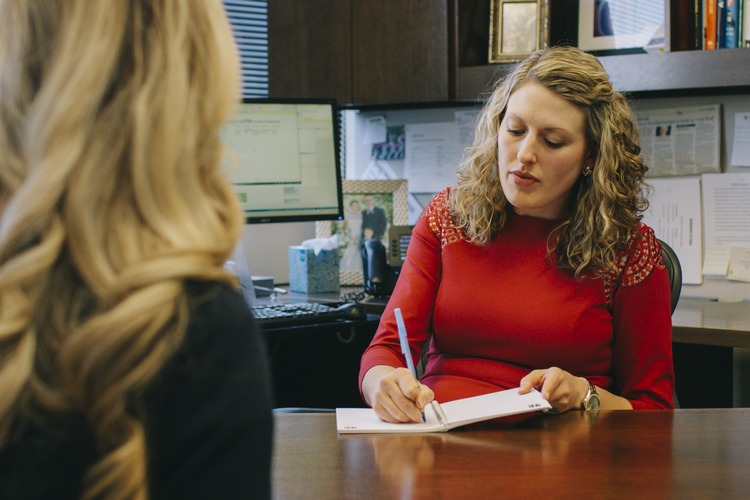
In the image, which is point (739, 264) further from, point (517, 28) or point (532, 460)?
point (532, 460)

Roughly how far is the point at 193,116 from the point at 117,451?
0.24m

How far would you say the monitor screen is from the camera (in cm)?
256

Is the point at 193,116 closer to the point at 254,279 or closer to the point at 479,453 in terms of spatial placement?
the point at 479,453

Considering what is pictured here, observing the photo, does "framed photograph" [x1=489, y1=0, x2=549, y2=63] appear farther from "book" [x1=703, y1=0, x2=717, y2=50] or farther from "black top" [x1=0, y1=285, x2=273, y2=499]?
"black top" [x1=0, y1=285, x2=273, y2=499]

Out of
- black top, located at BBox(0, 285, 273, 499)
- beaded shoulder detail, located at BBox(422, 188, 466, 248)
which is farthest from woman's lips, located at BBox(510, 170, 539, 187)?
black top, located at BBox(0, 285, 273, 499)

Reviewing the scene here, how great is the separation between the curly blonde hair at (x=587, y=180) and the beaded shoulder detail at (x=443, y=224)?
19mm

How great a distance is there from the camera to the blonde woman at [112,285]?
57 cm

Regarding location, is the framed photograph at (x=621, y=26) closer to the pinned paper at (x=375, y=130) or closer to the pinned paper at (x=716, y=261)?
the pinned paper at (x=716, y=261)

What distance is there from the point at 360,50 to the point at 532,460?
1.79 metres

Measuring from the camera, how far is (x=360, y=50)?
8.82 feet

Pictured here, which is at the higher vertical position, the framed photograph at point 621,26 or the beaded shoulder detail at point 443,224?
the framed photograph at point 621,26

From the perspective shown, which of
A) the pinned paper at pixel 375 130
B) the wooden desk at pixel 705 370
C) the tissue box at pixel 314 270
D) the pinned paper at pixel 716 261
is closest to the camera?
the wooden desk at pixel 705 370

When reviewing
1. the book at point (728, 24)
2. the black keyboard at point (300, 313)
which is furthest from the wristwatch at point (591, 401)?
the book at point (728, 24)

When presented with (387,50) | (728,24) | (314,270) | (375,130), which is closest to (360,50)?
(387,50)
